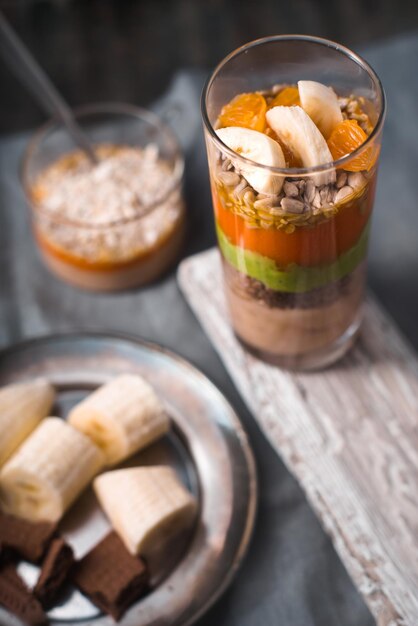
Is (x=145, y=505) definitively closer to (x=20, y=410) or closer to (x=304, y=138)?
(x=20, y=410)

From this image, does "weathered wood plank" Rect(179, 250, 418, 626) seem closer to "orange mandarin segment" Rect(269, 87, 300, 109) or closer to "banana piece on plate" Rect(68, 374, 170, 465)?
"banana piece on plate" Rect(68, 374, 170, 465)

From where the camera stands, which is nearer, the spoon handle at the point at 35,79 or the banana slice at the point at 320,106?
the banana slice at the point at 320,106

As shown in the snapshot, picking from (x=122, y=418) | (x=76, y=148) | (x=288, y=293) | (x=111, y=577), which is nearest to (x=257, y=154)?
(x=288, y=293)

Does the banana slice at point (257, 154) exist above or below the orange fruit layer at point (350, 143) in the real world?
above

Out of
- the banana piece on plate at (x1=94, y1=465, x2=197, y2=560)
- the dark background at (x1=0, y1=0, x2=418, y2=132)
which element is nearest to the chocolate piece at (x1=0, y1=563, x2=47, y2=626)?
the banana piece on plate at (x1=94, y1=465, x2=197, y2=560)

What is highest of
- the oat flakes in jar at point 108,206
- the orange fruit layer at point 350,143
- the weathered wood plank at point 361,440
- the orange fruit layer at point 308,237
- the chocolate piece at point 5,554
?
the orange fruit layer at point 350,143

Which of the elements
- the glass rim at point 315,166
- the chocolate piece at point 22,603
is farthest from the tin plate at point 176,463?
the glass rim at point 315,166

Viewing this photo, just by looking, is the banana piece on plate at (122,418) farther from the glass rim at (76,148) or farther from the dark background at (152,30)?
the dark background at (152,30)
